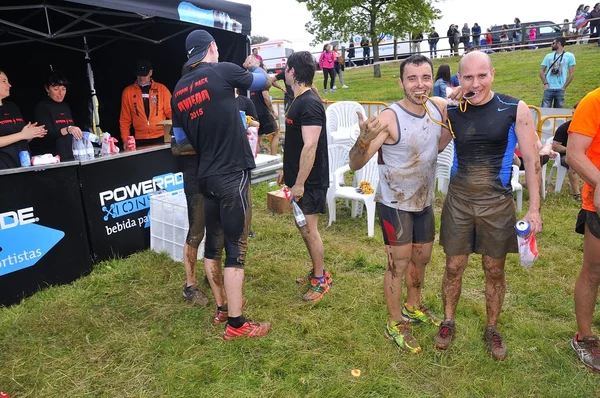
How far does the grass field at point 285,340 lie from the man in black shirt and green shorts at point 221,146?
39 cm

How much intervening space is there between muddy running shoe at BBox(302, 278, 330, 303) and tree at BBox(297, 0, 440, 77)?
57.6ft

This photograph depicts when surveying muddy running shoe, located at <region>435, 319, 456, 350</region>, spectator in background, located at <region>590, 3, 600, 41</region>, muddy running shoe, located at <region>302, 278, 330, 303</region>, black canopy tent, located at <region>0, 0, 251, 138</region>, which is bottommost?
muddy running shoe, located at <region>435, 319, 456, 350</region>

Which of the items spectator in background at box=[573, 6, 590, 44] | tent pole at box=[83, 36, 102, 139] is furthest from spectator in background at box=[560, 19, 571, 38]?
tent pole at box=[83, 36, 102, 139]

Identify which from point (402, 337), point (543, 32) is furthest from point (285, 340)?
point (543, 32)

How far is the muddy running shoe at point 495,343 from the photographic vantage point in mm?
2947

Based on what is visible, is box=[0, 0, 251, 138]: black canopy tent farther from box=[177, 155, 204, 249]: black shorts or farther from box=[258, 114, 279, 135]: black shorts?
box=[177, 155, 204, 249]: black shorts

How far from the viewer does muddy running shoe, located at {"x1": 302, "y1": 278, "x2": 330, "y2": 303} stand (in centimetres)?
378

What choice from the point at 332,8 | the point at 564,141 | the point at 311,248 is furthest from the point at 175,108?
the point at 332,8

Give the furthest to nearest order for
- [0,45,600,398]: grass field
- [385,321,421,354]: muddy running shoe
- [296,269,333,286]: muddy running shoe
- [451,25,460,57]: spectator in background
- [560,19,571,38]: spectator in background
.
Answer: [451,25,460,57]: spectator in background < [560,19,571,38]: spectator in background < [296,269,333,286]: muddy running shoe < [385,321,421,354]: muddy running shoe < [0,45,600,398]: grass field

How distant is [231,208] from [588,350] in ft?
8.49

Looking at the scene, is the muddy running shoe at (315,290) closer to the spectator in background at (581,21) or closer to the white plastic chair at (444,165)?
the white plastic chair at (444,165)

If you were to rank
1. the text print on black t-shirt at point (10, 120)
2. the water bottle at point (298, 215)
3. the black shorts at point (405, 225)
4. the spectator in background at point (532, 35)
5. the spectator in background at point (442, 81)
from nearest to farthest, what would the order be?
the black shorts at point (405, 225) → the water bottle at point (298, 215) → the text print on black t-shirt at point (10, 120) → the spectator in background at point (442, 81) → the spectator in background at point (532, 35)

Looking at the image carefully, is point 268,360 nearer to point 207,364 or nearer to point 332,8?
point 207,364

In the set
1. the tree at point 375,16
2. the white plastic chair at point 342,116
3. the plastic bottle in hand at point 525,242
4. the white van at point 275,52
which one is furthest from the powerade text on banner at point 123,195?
the white van at point 275,52
